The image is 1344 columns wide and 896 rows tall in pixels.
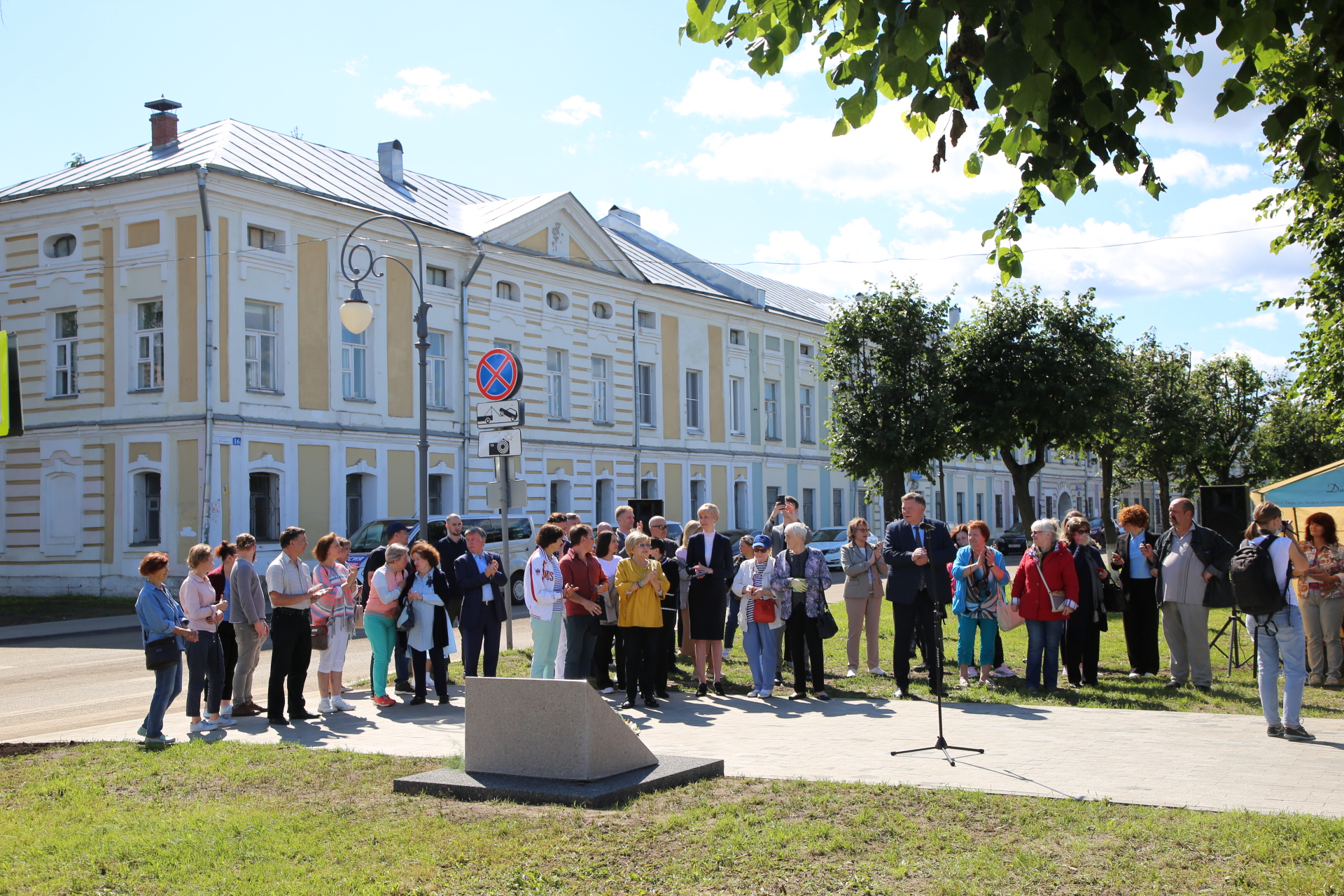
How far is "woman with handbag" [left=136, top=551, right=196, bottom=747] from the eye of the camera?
9312 mm

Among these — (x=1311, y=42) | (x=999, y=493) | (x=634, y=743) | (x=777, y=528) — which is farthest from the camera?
(x=999, y=493)

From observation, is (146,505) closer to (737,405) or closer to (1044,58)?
(737,405)

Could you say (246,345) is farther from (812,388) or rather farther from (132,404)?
(812,388)

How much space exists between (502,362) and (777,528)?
14.2 feet

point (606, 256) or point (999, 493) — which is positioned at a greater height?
point (606, 256)

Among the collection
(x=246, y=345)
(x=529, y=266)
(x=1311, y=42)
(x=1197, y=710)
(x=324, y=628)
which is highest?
(x=529, y=266)

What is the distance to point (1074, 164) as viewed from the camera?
610cm

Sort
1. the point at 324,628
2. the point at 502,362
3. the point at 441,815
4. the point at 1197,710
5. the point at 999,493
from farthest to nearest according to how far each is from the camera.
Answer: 1. the point at 999,493
2. the point at 502,362
3. the point at 324,628
4. the point at 1197,710
5. the point at 441,815

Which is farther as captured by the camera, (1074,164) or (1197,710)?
(1197,710)

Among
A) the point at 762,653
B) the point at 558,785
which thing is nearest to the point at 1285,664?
the point at 762,653

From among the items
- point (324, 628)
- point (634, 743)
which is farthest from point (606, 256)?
point (634, 743)

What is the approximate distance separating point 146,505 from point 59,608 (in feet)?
10.8

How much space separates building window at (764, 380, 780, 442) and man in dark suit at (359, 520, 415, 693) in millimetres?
34784

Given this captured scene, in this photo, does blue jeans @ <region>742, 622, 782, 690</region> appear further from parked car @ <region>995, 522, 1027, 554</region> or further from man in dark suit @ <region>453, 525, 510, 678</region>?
parked car @ <region>995, 522, 1027, 554</region>
